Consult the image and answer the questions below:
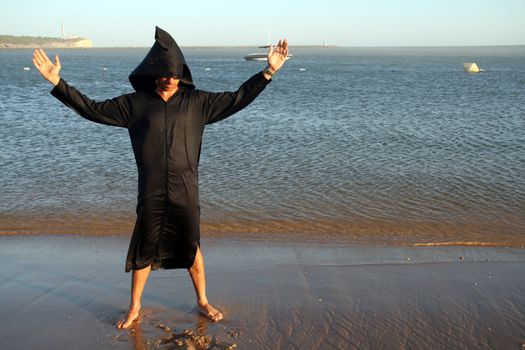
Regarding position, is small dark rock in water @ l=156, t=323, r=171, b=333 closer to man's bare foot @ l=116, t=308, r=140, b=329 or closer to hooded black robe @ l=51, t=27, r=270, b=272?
man's bare foot @ l=116, t=308, r=140, b=329

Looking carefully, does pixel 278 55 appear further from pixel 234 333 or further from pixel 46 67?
pixel 234 333

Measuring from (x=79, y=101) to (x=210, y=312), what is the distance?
191 centimetres

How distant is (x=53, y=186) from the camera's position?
10125 mm

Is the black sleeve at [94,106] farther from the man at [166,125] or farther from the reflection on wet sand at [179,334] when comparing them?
the reflection on wet sand at [179,334]

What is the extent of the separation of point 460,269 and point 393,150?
344 inches

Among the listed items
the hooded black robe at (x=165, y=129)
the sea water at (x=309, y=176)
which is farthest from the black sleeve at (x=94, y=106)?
the sea water at (x=309, y=176)

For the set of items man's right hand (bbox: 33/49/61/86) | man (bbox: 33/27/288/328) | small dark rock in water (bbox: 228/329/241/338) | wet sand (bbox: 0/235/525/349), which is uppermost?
man's right hand (bbox: 33/49/61/86)

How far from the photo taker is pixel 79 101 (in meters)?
3.61

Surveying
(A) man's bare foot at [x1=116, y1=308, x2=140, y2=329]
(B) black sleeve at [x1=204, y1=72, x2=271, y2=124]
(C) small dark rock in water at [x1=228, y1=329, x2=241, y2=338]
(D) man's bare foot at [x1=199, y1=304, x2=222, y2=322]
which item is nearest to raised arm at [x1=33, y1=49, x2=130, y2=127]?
(B) black sleeve at [x1=204, y1=72, x2=271, y2=124]

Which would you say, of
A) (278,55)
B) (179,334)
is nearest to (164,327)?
(179,334)

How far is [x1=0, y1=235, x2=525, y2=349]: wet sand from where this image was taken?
159 inches

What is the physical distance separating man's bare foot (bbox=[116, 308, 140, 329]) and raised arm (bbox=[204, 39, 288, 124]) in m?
1.60

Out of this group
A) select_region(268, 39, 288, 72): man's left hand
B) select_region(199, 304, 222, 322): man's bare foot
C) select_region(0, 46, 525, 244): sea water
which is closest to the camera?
select_region(268, 39, 288, 72): man's left hand

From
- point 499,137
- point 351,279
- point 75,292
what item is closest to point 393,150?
point 499,137
